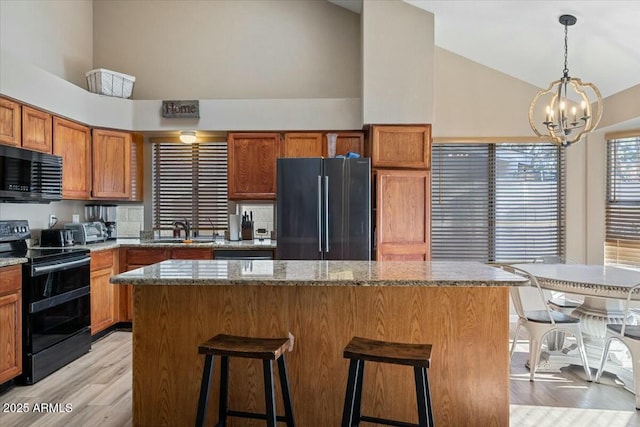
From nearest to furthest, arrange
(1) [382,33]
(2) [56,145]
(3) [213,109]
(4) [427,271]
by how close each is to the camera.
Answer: (4) [427,271], (2) [56,145], (1) [382,33], (3) [213,109]

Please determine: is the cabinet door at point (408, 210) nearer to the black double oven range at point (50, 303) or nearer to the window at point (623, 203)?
the window at point (623, 203)

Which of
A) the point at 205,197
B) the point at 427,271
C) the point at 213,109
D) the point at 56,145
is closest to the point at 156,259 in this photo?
the point at 205,197

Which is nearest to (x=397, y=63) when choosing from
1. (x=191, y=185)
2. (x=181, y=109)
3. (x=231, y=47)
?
(x=231, y=47)

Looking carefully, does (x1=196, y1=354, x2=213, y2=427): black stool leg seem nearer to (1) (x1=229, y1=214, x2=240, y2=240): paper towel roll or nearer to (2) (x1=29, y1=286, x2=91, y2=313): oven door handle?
(2) (x1=29, y1=286, x2=91, y2=313): oven door handle

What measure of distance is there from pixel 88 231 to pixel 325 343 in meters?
3.20

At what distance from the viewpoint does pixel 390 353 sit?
190 cm

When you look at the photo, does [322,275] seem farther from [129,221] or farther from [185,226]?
[129,221]

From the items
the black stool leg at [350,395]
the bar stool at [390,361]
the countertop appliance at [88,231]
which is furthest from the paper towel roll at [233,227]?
the black stool leg at [350,395]

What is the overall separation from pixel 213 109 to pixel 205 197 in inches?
41.7

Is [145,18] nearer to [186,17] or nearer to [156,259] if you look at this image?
[186,17]

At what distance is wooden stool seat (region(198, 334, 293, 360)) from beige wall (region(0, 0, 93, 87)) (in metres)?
3.43

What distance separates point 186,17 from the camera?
508 cm

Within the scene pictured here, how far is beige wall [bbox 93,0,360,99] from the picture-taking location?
5.02 meters

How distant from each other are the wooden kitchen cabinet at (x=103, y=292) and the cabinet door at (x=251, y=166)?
4.50 feet
